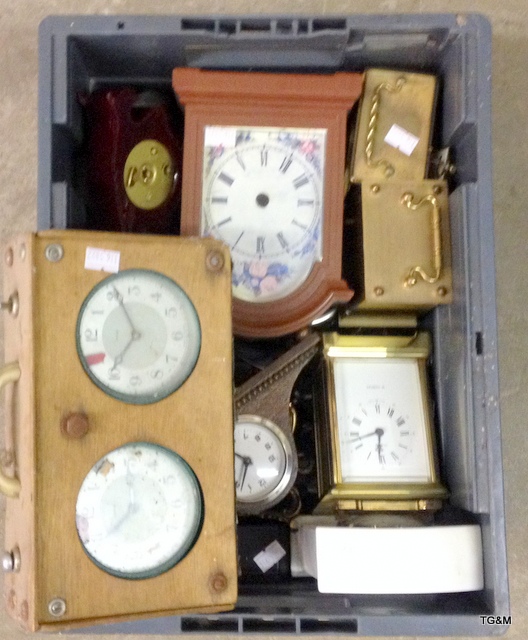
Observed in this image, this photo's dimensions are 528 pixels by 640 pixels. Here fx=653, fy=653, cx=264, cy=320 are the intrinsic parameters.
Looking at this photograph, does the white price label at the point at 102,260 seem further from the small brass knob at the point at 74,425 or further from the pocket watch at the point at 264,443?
the pocket watch at the point at 264,443

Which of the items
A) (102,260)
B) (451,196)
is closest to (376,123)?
(451,196)

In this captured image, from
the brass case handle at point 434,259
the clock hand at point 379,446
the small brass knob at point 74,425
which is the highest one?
the brass case handle at point 434,259

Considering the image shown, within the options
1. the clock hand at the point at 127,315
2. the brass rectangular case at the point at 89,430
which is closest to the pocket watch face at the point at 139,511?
the brass rectangular case at the point at 89,430

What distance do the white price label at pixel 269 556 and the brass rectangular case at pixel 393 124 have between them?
1.87 feet

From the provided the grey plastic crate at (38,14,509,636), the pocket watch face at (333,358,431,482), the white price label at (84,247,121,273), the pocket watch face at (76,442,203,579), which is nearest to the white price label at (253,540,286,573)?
the grey plastic crate at (38,14,509,636)

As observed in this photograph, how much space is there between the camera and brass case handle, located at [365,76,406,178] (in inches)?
37.9

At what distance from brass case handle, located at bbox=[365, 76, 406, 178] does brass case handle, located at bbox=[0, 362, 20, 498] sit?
1.87ft

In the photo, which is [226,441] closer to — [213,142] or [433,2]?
[213,142]

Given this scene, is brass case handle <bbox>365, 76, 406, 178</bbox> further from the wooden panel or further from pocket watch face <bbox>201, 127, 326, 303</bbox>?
the wooden panel

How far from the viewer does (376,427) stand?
3.16 ft

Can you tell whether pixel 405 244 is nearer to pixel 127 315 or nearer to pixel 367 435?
pixel 367 435

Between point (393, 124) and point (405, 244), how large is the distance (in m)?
0.18

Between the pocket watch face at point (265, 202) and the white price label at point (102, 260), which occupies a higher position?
the pocket watch face at point (265, 202)

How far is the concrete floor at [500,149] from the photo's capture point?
1.21m
